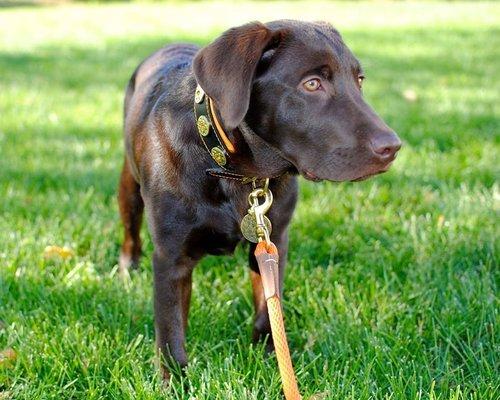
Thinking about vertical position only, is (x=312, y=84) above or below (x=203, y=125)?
above

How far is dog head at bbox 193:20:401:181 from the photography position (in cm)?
244

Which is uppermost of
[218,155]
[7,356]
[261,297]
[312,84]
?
[312,84]

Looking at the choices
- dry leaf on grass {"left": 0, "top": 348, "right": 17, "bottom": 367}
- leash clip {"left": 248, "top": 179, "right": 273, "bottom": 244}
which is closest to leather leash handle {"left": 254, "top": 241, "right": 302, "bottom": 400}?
leash clip {"left": 248, "top": 179, "right": 273, "bottom": 244}

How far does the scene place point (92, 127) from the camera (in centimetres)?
634

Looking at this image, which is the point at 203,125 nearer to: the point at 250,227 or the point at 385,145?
the point at 250,227

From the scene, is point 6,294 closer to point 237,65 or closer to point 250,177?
point 250,177

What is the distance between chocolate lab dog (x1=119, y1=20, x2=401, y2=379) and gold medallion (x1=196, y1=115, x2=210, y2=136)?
0.02 m

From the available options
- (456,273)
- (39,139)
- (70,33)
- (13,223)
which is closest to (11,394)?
(13,223)

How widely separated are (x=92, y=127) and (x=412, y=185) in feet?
9.39

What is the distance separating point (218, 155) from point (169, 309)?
25.9 inches

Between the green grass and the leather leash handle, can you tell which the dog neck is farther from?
the green grass

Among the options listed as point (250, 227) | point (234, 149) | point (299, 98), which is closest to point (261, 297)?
point (250, 227)

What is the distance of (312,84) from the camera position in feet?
8.26

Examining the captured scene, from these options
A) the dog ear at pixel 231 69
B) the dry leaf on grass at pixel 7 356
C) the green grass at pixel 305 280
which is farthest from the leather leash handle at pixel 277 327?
the dry leaf on grass at pixel 7 356
